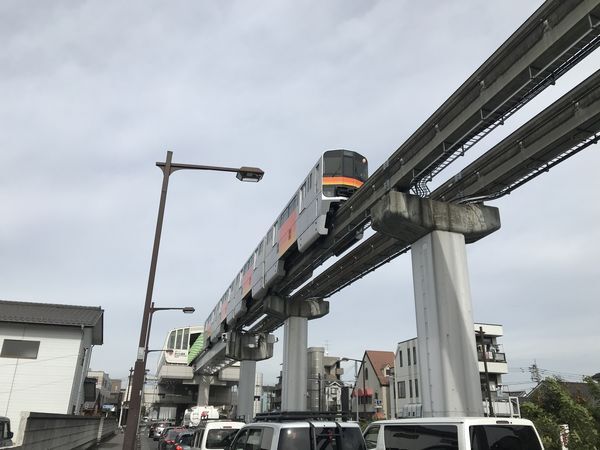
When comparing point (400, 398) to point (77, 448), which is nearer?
point (77, 448)

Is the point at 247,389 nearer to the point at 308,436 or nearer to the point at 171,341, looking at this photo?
the point at 308,436

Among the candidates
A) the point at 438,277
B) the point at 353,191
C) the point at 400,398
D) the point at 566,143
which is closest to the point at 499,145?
the point at 566,143

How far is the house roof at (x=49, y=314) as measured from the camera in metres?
28.3

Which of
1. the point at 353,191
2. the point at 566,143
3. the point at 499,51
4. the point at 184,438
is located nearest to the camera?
the point at 499,51

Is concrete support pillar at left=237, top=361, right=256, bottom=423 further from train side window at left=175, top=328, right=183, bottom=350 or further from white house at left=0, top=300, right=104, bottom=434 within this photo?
train side window at left=175, top=328, right=183, bottom=350

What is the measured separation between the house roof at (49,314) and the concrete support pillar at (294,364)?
12.9 m

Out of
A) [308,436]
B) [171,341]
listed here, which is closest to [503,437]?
[308,436]

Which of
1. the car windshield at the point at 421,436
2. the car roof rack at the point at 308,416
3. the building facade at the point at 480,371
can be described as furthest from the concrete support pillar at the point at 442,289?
the building facade at the point at 480,371

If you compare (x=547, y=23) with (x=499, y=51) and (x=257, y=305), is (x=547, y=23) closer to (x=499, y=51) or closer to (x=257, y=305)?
(x=499, y=51)

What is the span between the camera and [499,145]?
51.3 ft

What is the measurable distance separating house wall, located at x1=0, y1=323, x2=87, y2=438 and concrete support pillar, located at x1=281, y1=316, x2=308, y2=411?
1350 cm

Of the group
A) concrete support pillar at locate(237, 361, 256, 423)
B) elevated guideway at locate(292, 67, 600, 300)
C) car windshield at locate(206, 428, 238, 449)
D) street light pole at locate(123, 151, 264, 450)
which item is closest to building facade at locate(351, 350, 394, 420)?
concrete support pillar at locate(237, 361, 256, 423)

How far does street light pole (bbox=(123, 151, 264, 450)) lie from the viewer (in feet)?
34.7

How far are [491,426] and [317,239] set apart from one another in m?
15.9
